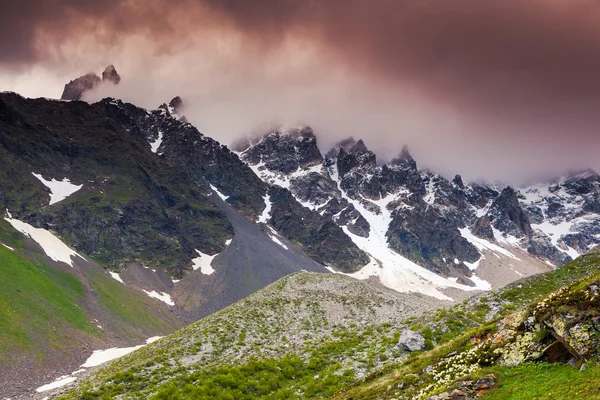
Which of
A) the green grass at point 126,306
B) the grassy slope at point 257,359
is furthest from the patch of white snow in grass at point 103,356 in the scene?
the grassy slope at point 257,359

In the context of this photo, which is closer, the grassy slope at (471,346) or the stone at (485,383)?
the grassy slope at (471,346)

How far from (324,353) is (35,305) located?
390 ft

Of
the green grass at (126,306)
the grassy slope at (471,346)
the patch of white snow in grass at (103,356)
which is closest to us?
the grassy slope at (471,346)

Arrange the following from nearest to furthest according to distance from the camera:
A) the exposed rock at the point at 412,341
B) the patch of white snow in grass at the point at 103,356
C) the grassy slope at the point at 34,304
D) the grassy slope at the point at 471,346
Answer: the grassy slope at the point at 471,346
the exposed rock at the point at 412,341
the grassy slope at the point at 34,304
the patch of white snow in grass at the point at 103,356

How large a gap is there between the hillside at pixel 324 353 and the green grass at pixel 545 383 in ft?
2.26

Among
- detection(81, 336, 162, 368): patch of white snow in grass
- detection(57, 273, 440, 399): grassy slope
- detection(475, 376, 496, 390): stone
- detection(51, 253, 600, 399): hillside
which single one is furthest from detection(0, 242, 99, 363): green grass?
detection(475, 376, 496, 390): stone

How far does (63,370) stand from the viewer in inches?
3895

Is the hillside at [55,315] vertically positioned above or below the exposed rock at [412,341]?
above

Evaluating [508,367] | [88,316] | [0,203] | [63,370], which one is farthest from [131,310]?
[508,367]

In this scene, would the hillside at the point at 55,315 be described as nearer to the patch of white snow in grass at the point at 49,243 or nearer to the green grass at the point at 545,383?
the patch of white snow in grass at the point at 49,243

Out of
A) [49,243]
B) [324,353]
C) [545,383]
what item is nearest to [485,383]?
[545,383]

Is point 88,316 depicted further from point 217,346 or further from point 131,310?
point 217,346

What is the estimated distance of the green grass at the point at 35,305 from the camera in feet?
337

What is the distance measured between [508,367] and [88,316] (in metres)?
151
